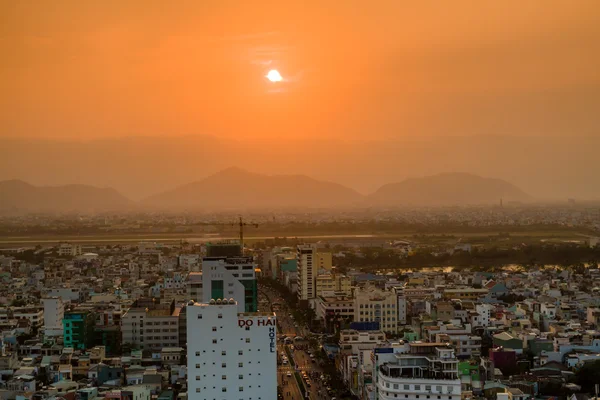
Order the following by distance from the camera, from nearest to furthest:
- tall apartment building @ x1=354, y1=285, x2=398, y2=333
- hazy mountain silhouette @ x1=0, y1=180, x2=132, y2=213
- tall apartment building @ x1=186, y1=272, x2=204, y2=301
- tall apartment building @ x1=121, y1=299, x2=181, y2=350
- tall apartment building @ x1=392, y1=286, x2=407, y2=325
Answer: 1. tall apartment building @ x1=186, y1=272, x2=204, y2=301
2. tall apartment building @ x1=121, y1=299, x2=181, y2=350
3. tall apartment building @ x1=354, y1=285, x2=398, y2=333
4. tall apartment building @ x1=392, y1=286, x2=407, y2=325
5. hazy mountain silhouette @ x1=0, y1=180, x2=132, y2=213

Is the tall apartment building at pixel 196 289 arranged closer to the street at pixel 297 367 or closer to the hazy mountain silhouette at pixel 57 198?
the street at pixel 297 367

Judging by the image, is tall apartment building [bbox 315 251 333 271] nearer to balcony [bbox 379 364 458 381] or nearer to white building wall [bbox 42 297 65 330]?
white building wall [bbox 42 297 65 330]

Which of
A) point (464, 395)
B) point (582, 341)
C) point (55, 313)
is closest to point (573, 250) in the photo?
point (582, 341)

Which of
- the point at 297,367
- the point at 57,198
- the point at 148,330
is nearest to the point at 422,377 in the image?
the point at 297,367

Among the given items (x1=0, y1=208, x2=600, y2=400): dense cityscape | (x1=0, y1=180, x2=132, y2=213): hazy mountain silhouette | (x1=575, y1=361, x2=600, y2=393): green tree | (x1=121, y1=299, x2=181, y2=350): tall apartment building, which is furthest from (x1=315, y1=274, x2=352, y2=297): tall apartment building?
(x1=0, y1=180, x2=132, y2=213): hazy mountain silhouette

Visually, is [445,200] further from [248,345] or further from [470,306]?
[248,345]
